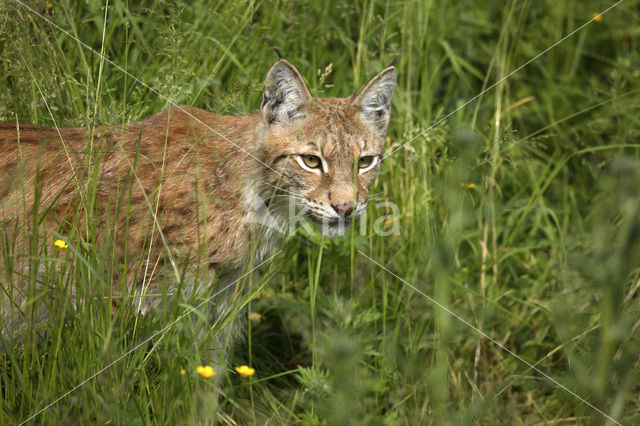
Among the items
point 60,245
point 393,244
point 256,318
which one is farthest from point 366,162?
point 60,245

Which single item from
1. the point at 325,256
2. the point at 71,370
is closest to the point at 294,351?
the point at 325,256

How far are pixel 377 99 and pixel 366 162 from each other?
0.32 metres

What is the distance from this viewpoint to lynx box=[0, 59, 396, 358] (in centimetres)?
328

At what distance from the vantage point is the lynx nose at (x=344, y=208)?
328cm

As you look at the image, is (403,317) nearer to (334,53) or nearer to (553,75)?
(334,53)

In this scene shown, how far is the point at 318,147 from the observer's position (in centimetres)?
344

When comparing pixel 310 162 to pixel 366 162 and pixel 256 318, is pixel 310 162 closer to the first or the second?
pixel 366 162

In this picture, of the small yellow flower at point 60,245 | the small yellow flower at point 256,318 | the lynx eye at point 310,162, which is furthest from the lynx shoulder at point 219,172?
the small yellow flower at point 256,318

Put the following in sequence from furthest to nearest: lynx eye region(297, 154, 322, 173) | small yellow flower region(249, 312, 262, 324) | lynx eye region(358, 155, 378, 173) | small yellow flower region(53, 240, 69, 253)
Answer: small yellow flower region(249, 312, 262, 324) < lynx eye region(358, 155, 378, 173) < lynx eye region(297, 154, 322, 173) < small yellow flower region(53, 240, 69, 253)

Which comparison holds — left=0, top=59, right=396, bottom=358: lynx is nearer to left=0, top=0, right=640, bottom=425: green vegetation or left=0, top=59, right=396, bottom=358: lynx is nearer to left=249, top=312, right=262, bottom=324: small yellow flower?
left=0, top=0, right=640, bottom=425: green vegetation

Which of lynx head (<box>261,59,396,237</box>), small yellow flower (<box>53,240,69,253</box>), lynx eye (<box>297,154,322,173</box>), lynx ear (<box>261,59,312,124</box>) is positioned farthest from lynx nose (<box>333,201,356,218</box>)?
small yellow flower (<box>53,240,69,253</box>)

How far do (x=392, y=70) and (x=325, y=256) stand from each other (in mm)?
1098

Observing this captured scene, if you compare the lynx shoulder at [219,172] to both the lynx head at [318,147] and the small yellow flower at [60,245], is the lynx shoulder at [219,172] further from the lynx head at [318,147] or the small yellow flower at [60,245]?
the small yellow flower at [60,245]

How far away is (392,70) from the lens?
3.49 m
